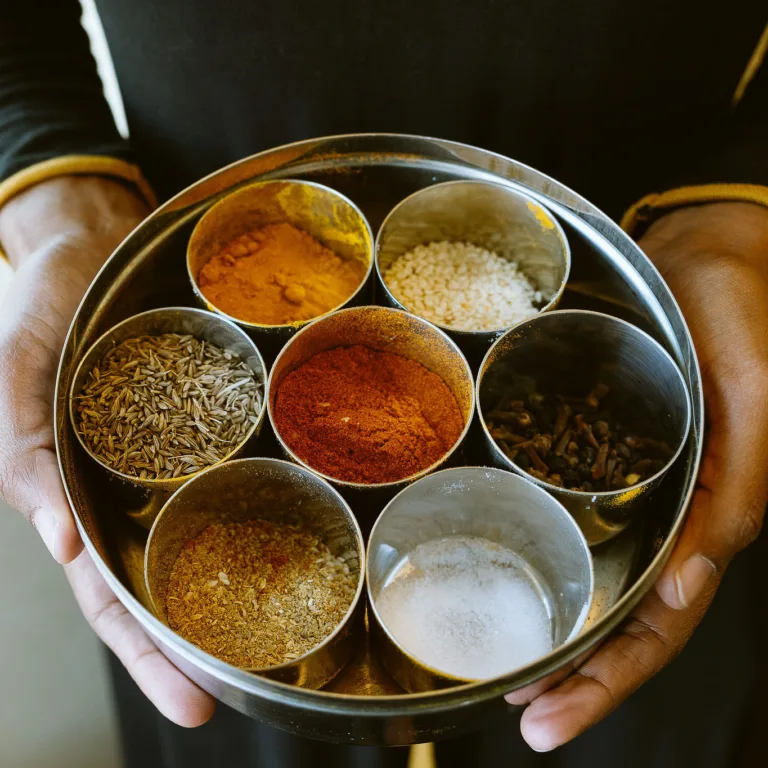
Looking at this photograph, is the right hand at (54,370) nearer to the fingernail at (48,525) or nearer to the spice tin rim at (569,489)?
the fingernail at (48,525)

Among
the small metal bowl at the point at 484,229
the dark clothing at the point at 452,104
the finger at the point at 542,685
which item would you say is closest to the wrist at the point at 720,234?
the dark clothing at the point at 452,104

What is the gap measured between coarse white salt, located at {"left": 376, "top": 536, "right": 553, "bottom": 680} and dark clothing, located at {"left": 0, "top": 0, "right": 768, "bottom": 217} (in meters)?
0.64

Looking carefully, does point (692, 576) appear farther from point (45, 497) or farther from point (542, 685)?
point (45, 497)

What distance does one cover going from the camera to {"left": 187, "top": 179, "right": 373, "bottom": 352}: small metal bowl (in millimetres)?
1045

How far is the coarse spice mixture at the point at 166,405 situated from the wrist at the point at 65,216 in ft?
0.66

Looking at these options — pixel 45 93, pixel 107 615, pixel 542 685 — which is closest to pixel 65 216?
pixel 45 93

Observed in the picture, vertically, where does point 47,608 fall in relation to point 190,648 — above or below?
below

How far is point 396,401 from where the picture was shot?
38.7 inches

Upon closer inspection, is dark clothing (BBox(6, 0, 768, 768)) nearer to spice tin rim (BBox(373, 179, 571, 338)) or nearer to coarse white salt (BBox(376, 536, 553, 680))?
spice tin rim (BBox(373, 179, 571, 338))

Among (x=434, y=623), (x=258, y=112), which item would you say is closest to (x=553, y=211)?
(x=258, y=112)

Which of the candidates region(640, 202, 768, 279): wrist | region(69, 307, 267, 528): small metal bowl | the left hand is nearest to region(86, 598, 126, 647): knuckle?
region(69, 307, 267, 528): small metal bowl

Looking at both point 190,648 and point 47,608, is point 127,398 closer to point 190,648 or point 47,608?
point 190,648

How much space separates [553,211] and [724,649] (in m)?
0.73

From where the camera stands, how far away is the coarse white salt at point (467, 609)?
0.84 meters
